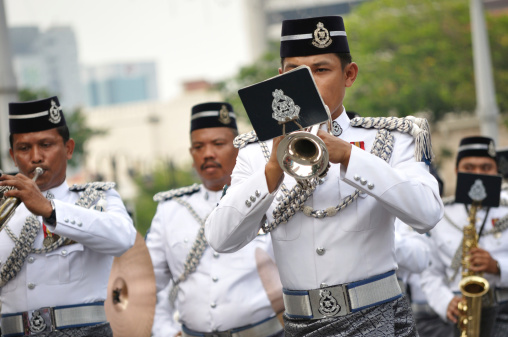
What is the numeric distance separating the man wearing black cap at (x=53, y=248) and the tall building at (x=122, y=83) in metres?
72.3

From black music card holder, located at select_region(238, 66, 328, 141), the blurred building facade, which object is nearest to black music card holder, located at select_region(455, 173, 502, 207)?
black music card holder, located at select_region(238, 66, 328, 141)

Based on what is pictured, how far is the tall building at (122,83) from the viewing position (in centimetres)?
8619

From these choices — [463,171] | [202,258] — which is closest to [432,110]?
[463,171]

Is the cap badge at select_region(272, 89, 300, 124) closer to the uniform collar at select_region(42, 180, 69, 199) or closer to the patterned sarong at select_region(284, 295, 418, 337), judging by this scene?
the patterned sarong at select_region(284, 295, 418, 337)

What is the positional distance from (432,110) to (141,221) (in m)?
11.9

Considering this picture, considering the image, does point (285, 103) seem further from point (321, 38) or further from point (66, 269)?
point (66, 269)

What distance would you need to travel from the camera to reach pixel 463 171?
8.38 metres

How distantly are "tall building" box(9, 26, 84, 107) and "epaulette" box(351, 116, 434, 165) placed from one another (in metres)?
13.9

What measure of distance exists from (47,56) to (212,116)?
16676 millimetres

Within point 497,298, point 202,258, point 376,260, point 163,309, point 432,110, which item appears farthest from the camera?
point 432,110

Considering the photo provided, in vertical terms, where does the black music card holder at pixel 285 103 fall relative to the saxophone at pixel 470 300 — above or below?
above

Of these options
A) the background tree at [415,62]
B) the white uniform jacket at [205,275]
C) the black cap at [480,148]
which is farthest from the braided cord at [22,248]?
the background tree at [415,62]

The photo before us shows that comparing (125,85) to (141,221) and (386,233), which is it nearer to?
(141,221)

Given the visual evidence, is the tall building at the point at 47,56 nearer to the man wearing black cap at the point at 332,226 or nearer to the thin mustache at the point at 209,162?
the thin mustache at the point at 209,162
